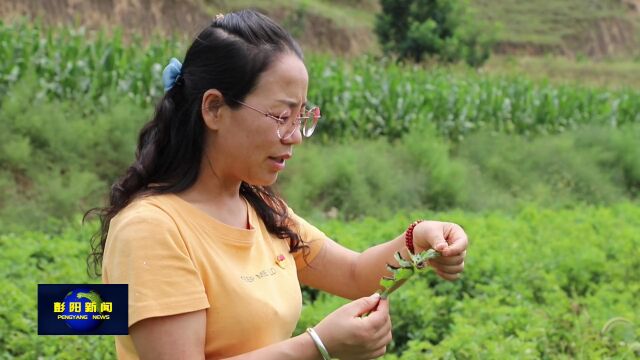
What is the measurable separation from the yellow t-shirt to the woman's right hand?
16 cm

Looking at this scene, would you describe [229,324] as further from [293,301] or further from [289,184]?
[289,184]

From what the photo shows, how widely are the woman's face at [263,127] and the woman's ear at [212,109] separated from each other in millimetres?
12

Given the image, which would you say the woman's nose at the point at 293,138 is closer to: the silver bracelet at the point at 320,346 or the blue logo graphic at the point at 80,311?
the silver bracelet at the point at 320,346

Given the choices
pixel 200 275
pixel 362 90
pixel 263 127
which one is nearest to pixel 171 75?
pixel 263 127

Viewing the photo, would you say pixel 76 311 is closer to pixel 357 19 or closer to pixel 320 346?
pixel 320 346

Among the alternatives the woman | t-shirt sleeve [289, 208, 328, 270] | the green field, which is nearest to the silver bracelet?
the woman

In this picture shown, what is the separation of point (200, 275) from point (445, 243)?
2.04ft

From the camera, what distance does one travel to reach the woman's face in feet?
6.56

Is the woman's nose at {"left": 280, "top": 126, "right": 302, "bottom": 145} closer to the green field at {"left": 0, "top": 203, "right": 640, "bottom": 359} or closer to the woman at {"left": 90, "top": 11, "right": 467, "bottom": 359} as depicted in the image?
the woman at {"left": 90, "top": 11, "right": 467, "bottom": 359}

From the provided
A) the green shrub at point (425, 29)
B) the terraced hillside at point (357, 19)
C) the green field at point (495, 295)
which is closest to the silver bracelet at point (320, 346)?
the green field at point (495, 295)

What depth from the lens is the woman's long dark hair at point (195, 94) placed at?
6.58ft

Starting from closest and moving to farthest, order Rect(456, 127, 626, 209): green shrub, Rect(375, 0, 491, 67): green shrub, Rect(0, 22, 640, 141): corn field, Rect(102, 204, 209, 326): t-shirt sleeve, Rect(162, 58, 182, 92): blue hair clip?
1. Rect(102, 204, 209, 326): t-shirt sleeve
2. Rect(162, 58, 182, 92): blue hair clip
3. Rect(0, 22, 640, 141): corn field
4. Rect(456, 127, 626, 209): green shrub
5. Rect(375, 0, 491, 67): green shrub

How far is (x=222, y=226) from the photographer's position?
2.02 metres

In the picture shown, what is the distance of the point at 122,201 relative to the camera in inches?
79.6
